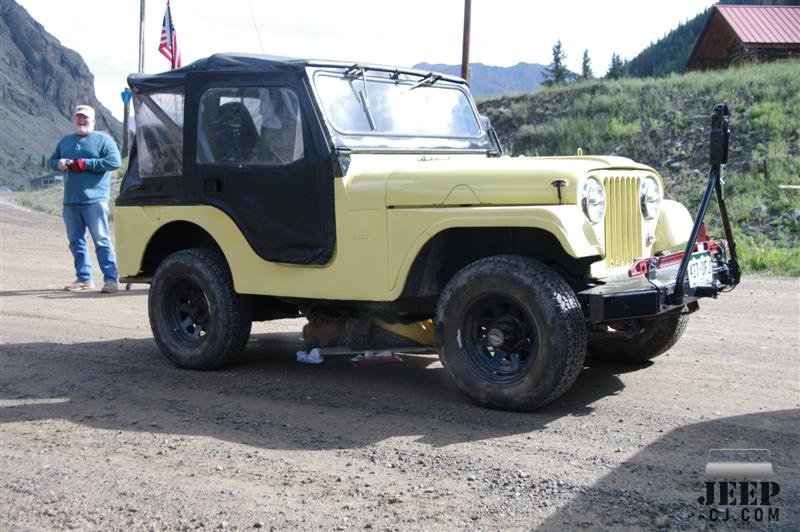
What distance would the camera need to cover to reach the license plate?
5.59 m

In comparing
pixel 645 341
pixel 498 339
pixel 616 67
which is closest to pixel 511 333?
pixel 498 339

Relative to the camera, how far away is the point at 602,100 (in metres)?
26.4

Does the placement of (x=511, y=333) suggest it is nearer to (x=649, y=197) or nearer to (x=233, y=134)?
(x=649, y=197)

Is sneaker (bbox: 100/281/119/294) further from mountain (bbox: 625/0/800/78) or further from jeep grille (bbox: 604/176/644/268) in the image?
mountain (bbox: 625/0/800/78)

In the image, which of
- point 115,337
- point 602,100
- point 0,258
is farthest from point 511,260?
point 602,100

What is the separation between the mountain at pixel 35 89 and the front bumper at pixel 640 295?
73348mm

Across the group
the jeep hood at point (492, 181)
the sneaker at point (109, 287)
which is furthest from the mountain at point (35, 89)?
the jeep hood at point (492, 181)

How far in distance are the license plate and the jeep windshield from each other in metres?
2.08

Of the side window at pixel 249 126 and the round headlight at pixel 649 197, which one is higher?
the side window at pixel 249 126

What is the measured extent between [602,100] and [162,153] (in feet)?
68.7

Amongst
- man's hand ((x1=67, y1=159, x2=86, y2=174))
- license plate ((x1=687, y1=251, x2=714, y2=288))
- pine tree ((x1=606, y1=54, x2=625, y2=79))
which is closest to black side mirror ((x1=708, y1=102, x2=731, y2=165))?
license plate ((x1=687, y1=251, x2=714, y2=288))

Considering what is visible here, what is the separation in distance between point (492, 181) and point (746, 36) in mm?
27872

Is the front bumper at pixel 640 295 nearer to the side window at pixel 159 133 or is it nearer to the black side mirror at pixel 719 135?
the black side mirror at pixel 719 135

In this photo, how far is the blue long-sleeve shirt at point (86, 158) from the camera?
426 inches
